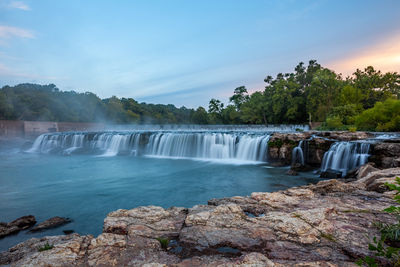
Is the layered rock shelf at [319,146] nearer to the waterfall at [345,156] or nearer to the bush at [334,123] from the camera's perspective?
the waterfall at [345,156]

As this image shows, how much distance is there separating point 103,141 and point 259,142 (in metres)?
17.4

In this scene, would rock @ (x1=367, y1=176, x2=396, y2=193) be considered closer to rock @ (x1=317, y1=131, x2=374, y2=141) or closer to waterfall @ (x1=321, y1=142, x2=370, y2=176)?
waterfall @ (x1=321, y1=142, x2=370, y2=176)

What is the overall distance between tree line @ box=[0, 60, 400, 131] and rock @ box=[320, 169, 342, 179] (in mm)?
10477

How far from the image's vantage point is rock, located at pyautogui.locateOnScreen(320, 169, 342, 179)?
1041 centimetres

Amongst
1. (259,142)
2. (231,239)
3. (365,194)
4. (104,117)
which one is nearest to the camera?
(231,239)

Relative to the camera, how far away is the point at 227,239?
2.86 metres

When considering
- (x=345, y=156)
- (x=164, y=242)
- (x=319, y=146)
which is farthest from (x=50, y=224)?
(x=319, y=146)

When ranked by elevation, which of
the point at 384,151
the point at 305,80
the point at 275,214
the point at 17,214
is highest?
the point at 305,80

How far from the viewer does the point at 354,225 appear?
2.93 metres

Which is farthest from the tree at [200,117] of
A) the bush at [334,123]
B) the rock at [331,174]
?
the rock at [331,174]

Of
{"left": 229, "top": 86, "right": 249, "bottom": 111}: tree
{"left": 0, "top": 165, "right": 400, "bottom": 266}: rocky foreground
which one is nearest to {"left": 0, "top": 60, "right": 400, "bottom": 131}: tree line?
{"left": 229, "top": 86, "right": 249, "bottom": 111}: tree

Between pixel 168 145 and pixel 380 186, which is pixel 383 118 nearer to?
pixel 380 186

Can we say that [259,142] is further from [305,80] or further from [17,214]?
[305,80]

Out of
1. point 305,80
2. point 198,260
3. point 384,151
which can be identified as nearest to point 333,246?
point 198,260
